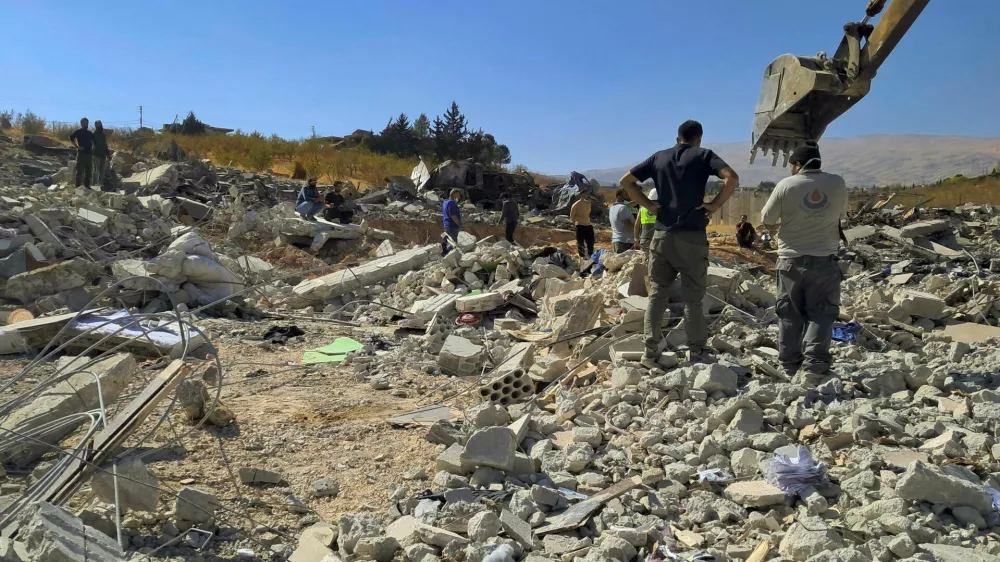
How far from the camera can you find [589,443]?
3.47 meters

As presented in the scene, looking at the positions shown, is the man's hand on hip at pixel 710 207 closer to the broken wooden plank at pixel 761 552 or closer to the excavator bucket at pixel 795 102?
the excavator bucket at pixel 795 102

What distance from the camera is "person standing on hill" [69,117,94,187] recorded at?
13251mm

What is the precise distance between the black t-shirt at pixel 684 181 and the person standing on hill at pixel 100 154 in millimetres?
13053

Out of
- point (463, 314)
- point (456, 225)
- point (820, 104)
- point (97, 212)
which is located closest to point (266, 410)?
point (463, 314)

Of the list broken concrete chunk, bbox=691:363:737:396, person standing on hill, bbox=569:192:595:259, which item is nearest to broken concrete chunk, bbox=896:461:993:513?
broken concrete chunk, bbox=691:363:737:396

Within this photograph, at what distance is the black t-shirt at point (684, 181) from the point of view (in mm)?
4164

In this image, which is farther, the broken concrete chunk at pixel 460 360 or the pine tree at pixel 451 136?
the pine tree at pixel 451 136

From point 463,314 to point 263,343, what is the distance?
2.15 metres

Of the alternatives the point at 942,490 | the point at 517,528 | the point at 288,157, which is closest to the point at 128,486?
the point at 517,528

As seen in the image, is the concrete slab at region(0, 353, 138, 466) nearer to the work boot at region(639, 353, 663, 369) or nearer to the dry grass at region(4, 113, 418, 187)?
the work boot at region(639, 353, 663, 369)

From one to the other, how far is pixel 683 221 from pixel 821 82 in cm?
210

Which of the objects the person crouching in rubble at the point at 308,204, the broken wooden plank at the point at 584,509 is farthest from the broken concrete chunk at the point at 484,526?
the person crouching in rubble at the point at 308,204

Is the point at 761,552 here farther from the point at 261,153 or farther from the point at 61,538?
the point at 261,153

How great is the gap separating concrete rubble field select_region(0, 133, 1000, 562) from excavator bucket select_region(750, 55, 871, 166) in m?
1.31
